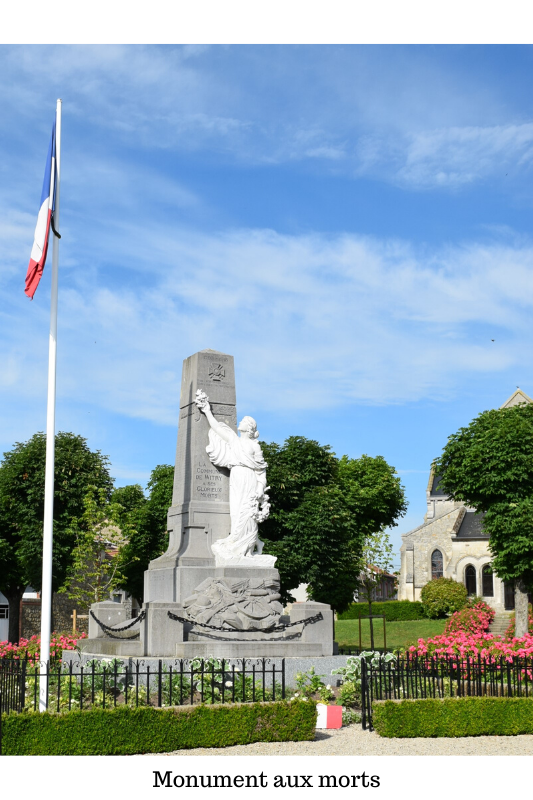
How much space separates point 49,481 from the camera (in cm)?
1287

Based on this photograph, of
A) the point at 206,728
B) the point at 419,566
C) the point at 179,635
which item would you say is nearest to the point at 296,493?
the point at 179,635

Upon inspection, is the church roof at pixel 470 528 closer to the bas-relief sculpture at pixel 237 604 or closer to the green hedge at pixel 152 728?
the bas-relief sculpture at pixel 237 604

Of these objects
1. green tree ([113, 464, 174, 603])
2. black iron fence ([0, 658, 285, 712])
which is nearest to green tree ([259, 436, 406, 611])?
green tree ([113, 464, 174, 603])

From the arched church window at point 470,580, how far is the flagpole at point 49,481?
2048 inches

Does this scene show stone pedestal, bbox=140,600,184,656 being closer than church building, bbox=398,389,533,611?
Yes

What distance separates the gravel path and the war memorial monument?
11.1 feet

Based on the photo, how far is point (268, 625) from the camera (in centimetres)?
1546

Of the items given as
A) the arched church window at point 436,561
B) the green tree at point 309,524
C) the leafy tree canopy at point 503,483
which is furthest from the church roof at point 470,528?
the leafy tree canopy at point 503,483

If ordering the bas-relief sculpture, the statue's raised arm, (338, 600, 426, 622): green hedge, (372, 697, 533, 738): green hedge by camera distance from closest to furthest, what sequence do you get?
(372, 697, 533, 738): green hedge
the bas-relief sculpture
the statue's raised arm
(338, 600, 426, 622): green hedge

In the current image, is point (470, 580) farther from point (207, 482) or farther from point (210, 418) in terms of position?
point (210, 418)

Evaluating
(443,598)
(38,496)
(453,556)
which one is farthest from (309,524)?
(453,556)

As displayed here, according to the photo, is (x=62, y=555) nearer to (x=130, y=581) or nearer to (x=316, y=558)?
(x=130, y=581)

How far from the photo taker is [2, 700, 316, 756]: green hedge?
10023 mm

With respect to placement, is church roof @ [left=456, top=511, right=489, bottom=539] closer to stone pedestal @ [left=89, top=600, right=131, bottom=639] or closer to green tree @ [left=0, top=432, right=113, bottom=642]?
green tree @ [left=0, top=432, right=113, bottom=642]
